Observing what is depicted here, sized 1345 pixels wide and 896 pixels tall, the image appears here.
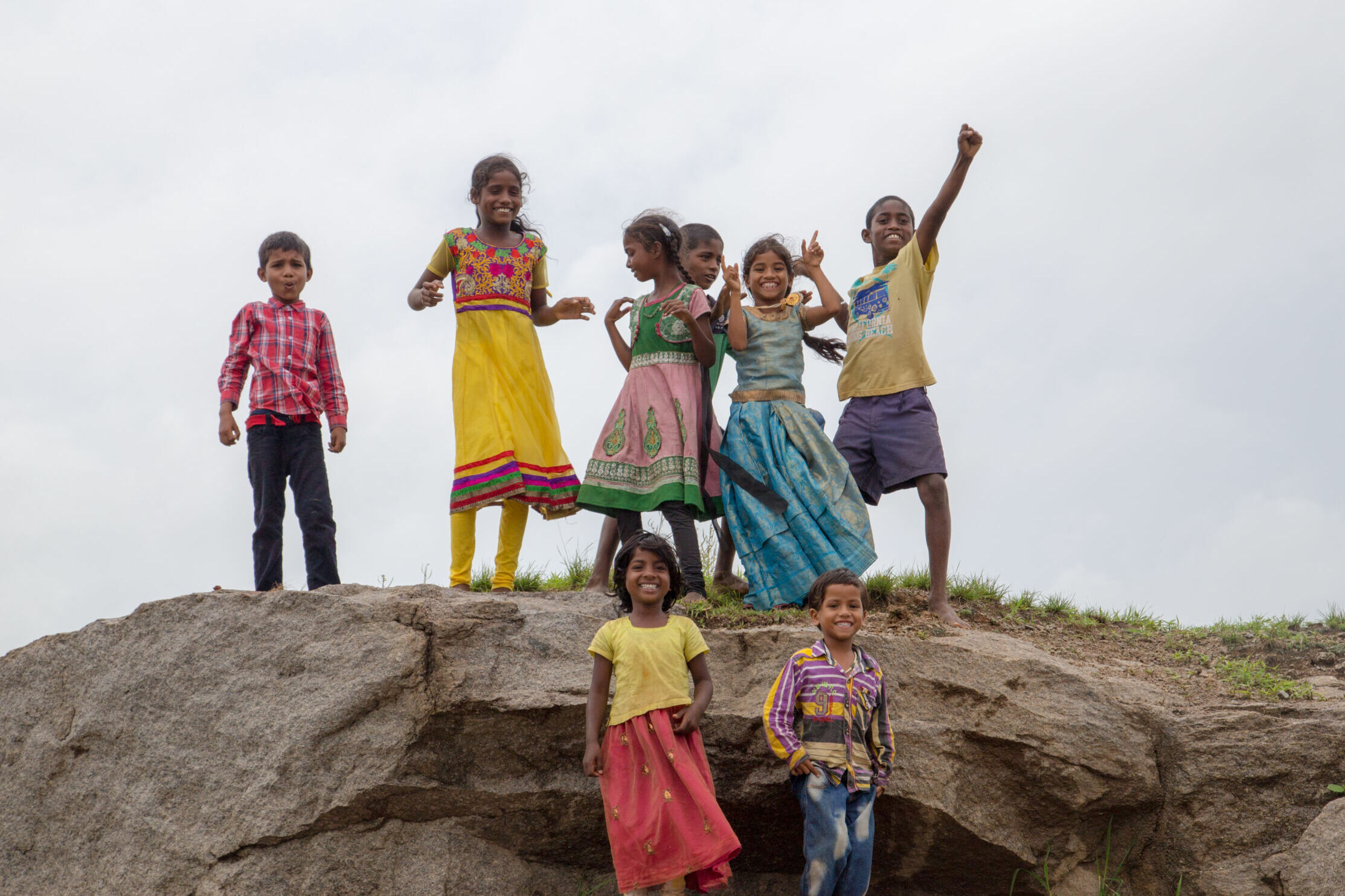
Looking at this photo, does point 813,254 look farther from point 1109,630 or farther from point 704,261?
point 1109,630

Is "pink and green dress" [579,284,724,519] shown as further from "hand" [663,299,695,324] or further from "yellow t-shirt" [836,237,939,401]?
"yellow t-shirt" [836,237,939,401]

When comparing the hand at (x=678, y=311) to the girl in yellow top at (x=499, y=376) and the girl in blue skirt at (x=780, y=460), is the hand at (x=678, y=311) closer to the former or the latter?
the girl in blue skirt at (x=780, y=460)

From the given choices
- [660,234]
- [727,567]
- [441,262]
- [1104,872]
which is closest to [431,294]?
[441,262]

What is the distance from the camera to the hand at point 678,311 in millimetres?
5480

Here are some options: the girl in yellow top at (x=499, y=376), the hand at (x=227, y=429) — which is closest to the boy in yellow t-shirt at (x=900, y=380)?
the girl in yellow top at (x=499, y=376)

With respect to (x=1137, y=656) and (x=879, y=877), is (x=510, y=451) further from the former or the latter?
(x=1137, y=656)

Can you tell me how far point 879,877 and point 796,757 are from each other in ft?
4.39

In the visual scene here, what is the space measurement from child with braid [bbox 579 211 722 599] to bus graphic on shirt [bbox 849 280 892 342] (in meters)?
0.84

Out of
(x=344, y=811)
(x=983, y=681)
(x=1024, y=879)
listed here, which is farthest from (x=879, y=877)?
(x=344, y=811)

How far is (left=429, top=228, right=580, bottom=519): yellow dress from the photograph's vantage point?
220 inches

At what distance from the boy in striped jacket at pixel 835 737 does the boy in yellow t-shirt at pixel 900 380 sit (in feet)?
4.72

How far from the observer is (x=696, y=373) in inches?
227

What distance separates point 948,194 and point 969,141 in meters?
0.28

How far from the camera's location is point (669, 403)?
18.5 ft
